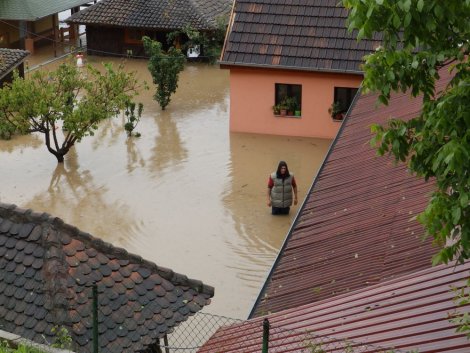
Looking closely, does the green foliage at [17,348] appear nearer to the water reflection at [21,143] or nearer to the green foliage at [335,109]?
the water reflection at [21,143]

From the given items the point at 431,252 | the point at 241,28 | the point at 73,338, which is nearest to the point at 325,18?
the point at 241,28

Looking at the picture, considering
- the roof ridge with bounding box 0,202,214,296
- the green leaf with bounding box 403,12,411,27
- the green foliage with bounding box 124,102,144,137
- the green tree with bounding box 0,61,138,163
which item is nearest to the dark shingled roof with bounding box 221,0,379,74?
the green foliage with bounding box 124,102,144,137

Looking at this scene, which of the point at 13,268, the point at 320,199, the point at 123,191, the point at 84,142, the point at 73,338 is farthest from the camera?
the point at 84,142

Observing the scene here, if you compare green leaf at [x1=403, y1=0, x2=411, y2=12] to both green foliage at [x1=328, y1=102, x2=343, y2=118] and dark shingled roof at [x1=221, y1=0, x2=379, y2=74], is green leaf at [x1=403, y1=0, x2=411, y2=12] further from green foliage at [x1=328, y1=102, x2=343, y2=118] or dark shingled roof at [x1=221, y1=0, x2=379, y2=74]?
green foliage at [x1=328, y1=102, x2=343, y2=118]

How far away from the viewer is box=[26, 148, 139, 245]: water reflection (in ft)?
64.3

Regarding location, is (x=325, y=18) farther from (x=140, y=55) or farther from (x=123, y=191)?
(x=140, y=55)

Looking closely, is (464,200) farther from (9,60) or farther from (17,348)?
(9,60)

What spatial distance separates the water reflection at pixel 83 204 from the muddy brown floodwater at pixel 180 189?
0.02 metres

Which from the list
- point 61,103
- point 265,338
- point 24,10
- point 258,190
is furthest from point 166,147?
point 265,338

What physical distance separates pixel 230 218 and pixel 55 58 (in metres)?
16.9

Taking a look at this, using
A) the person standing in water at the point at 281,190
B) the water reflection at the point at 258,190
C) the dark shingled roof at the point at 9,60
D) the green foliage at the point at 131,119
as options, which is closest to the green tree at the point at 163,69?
the green foliage at the point at 131,119

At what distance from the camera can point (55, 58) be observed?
3494 cm

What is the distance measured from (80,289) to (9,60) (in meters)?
19.0

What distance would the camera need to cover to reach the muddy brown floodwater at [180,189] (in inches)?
707
